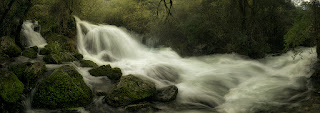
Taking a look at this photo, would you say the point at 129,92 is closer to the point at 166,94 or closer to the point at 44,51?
the point at 166,94

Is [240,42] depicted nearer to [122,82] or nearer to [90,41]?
[122,82]

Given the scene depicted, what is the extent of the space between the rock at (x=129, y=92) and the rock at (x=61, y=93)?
0.86 metres

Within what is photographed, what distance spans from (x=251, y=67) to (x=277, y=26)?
10.8 ft

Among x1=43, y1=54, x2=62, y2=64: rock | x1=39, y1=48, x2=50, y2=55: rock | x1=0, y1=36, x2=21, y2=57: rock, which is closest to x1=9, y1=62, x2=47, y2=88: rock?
x1=43, y1=54, x2=62, y2=64: rock

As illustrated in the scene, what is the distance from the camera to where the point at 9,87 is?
638 centimetres

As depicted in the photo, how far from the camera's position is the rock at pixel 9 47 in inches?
356

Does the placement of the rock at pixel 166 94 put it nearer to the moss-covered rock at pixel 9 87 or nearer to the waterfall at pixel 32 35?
the moss-covered rock at pixel 9 87

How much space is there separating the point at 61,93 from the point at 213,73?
25.9 feet

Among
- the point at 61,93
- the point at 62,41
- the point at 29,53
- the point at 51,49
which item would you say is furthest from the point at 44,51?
the point at 61,93

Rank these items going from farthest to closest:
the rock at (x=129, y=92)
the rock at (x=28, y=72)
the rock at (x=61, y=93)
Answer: the rock at (x=28, y=72) → the rock at (x=129, y=92) → the rock at (x=61, y=93)

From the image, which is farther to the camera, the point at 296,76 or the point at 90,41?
the point at 90,41

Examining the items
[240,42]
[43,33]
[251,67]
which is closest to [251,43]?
[240,42]

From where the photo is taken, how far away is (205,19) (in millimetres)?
14984

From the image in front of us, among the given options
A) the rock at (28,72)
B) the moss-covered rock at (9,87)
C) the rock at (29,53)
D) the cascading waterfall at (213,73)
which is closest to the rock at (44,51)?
the rock at (29,53)
